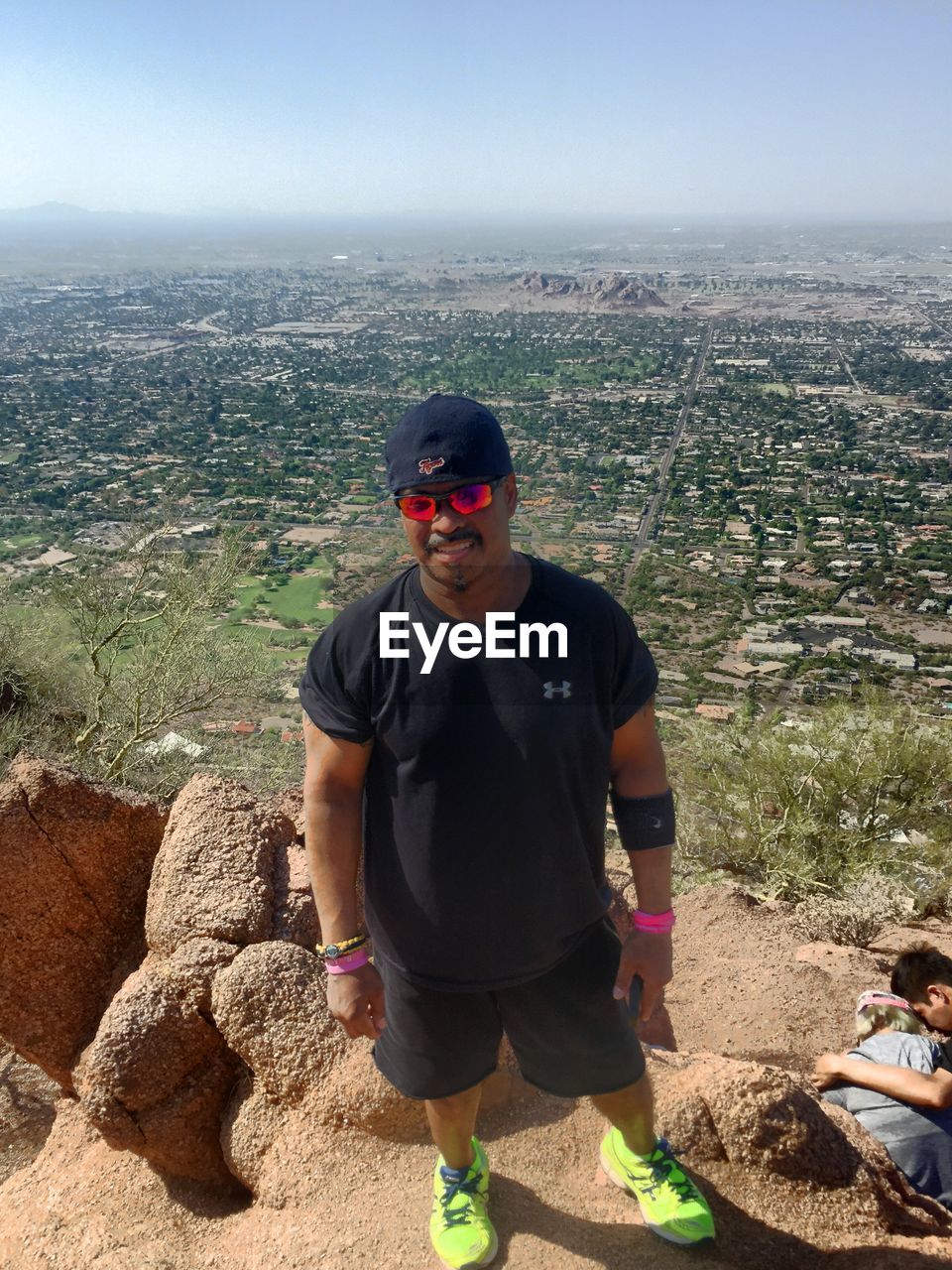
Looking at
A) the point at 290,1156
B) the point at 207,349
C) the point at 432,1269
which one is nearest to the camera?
the point at 432,1269

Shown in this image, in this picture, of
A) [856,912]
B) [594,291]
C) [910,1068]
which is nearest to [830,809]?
[856,912]

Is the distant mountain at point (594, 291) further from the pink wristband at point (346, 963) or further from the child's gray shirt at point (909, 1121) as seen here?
the pink wristband at point (346, 963)

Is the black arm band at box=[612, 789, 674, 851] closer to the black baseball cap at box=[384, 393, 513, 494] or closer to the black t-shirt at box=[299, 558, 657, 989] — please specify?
the black t-shirt at box=[299, 558, 657, 989]

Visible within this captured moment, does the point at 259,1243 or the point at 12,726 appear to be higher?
the point at 259,1243

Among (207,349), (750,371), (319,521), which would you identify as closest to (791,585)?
(319,521)

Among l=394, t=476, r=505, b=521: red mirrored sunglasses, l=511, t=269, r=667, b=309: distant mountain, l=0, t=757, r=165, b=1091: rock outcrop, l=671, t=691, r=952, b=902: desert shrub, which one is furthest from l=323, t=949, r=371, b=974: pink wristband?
l=511, t=269, r=667, b=309: distant mountain

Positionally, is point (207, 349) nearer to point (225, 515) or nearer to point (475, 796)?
point (225, 515)
